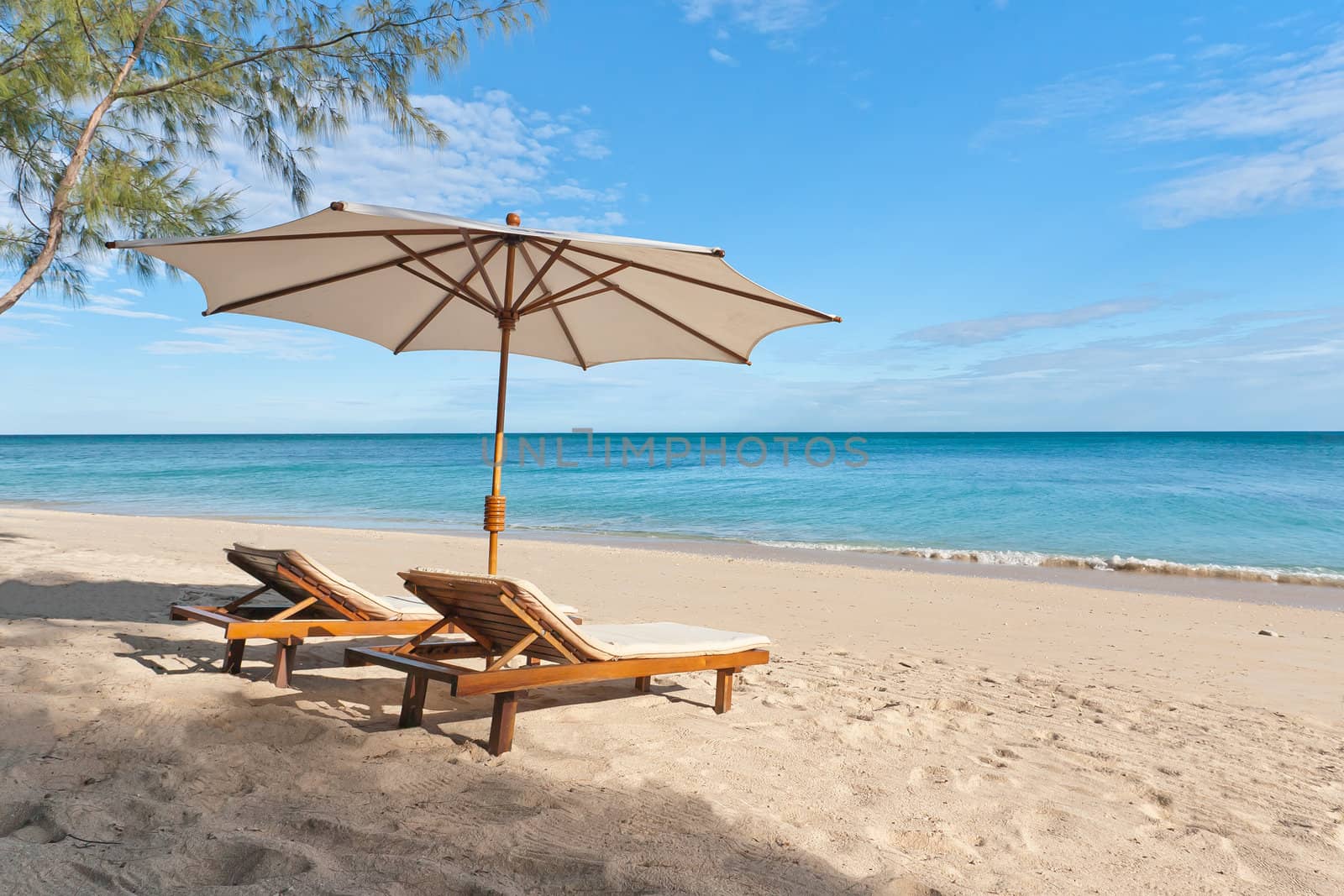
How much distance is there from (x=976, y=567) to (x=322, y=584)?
10432 mm

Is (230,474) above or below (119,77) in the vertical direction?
below

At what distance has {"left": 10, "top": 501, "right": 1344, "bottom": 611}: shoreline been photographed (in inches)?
410

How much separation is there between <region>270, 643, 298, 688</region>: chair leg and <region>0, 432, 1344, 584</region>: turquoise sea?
36.9 feet

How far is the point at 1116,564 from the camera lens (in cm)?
1266

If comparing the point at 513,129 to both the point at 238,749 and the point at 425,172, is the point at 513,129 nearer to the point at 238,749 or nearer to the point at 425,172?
the point at 425,172

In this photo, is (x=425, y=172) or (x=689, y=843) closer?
(x=689, y=843)

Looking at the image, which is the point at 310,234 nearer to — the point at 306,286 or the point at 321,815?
the point at 306,286

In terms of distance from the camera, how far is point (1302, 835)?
2.86 metres

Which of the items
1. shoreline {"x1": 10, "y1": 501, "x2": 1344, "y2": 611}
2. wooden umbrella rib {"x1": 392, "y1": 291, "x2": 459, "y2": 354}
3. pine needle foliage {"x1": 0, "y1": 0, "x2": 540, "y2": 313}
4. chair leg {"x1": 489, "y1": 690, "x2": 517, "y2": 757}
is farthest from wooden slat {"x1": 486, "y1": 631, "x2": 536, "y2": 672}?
shoreline {"x1": 10, "y1": 501, "x2": 1344, "y2": 611}

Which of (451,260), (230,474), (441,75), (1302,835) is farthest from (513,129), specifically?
(230,474)

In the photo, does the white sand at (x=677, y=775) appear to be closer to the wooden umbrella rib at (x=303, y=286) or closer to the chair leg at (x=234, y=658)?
the chair leg at (x=234, y=658)

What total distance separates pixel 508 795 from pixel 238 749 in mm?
1081

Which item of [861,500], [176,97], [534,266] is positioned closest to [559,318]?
[534,266]

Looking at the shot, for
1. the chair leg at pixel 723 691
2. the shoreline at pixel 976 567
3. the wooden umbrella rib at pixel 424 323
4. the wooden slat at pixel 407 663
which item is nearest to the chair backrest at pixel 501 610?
the wooden slat at pixel 407 663
